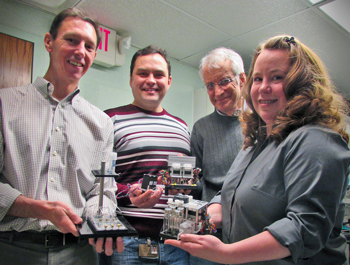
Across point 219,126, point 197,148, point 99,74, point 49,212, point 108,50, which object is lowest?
point 49,212

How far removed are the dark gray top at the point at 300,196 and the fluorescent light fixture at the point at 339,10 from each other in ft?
7.69

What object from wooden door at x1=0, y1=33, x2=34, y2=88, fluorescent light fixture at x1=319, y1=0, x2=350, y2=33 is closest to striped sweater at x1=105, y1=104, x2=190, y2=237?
wooden door at x1=0, y1=33, x2=34, y2=88

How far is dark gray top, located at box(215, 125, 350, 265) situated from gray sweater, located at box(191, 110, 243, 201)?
0.52 m

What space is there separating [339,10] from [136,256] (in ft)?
9.87

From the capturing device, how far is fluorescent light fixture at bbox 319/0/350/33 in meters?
2.61

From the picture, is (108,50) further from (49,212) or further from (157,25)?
(49,212)

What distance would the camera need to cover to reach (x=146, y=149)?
1632 mm

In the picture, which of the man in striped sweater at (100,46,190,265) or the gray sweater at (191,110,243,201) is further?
the gray sweater at (191,110,243,201)

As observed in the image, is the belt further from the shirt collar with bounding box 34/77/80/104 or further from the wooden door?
the wooden door

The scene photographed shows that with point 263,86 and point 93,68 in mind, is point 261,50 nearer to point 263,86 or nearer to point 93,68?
point 263,86

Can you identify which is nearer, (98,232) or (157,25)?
(98,232)

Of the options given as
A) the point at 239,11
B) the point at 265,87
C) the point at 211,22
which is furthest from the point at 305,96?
the point at 211,22

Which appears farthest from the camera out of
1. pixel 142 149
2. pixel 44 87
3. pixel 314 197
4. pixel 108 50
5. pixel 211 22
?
pixel 108 50

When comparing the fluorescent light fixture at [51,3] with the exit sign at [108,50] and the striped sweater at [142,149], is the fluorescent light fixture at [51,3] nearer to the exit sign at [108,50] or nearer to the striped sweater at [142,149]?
the exit sign at [108,50]
